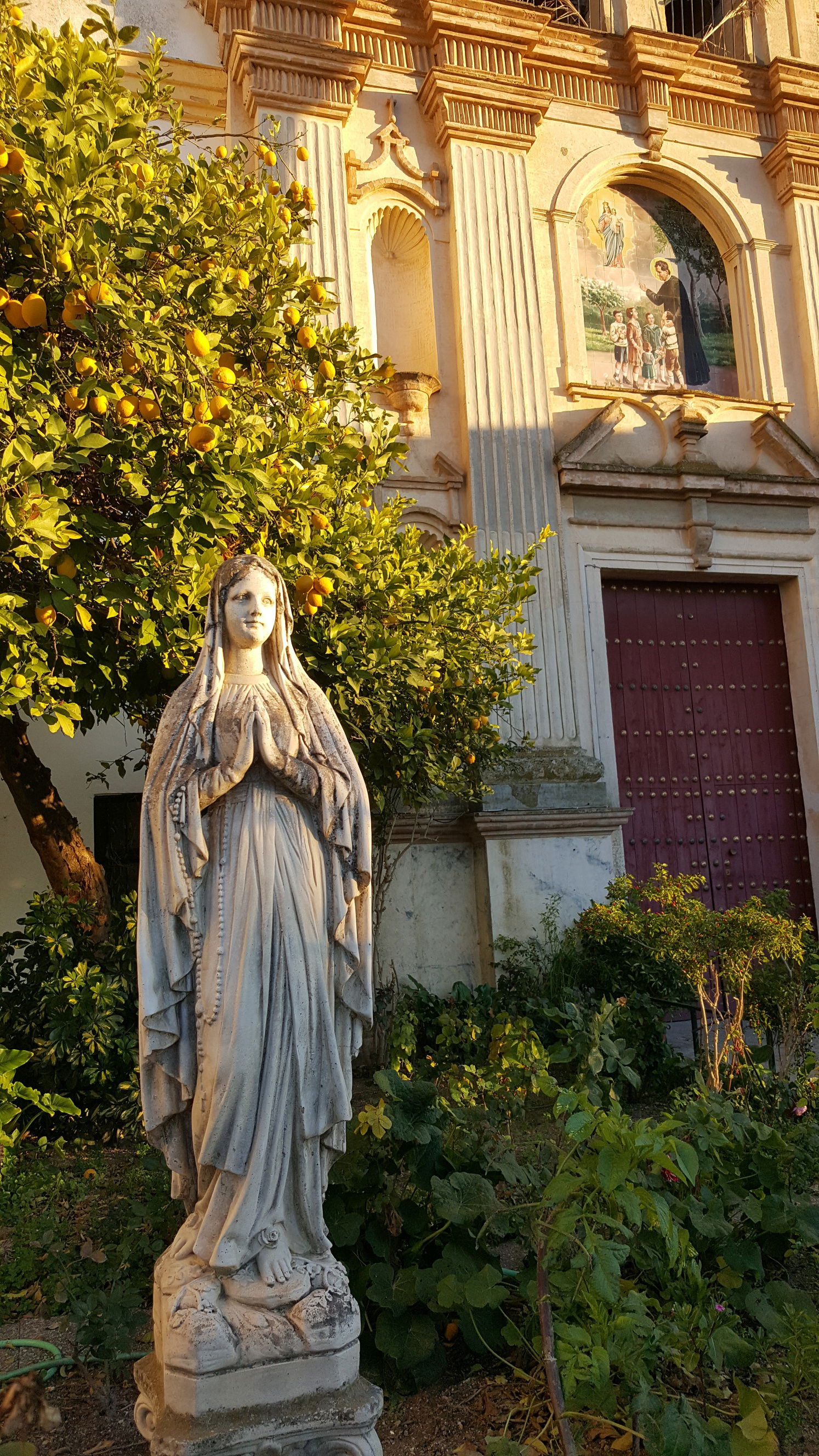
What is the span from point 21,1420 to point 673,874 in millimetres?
6238

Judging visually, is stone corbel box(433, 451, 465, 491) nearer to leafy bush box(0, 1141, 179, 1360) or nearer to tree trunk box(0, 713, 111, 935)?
tree trunk box(0, 713, 111, 935)

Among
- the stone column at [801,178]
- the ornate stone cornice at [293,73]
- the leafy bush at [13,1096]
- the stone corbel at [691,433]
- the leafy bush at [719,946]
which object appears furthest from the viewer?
the stone column at [801,178]

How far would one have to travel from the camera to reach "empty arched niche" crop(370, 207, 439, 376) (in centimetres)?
838

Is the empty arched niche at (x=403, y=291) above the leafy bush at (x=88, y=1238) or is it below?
above

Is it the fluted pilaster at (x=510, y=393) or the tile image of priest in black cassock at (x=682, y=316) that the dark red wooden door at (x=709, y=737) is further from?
the tile image of priest in black cassock at (x=682, y=316)

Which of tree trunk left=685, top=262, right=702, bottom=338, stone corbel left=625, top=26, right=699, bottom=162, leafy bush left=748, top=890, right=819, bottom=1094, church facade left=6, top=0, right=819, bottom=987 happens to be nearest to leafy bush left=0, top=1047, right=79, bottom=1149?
church facade left=6, top=0, right=819, bottom=987

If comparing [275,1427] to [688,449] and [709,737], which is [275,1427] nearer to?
[709,737]

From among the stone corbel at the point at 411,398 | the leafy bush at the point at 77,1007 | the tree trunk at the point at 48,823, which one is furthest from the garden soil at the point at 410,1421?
the stone corbel at the point at 411,398

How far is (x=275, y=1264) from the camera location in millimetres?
2662

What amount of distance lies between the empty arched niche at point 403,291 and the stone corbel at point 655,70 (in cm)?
230

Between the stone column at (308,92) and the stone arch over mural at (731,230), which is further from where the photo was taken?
the stone arch over mural at (731,230)

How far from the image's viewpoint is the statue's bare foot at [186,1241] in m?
2.69

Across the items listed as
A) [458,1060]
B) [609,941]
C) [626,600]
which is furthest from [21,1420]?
[626,600]

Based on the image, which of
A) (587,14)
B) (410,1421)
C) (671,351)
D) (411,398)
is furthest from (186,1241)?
(587,14)
